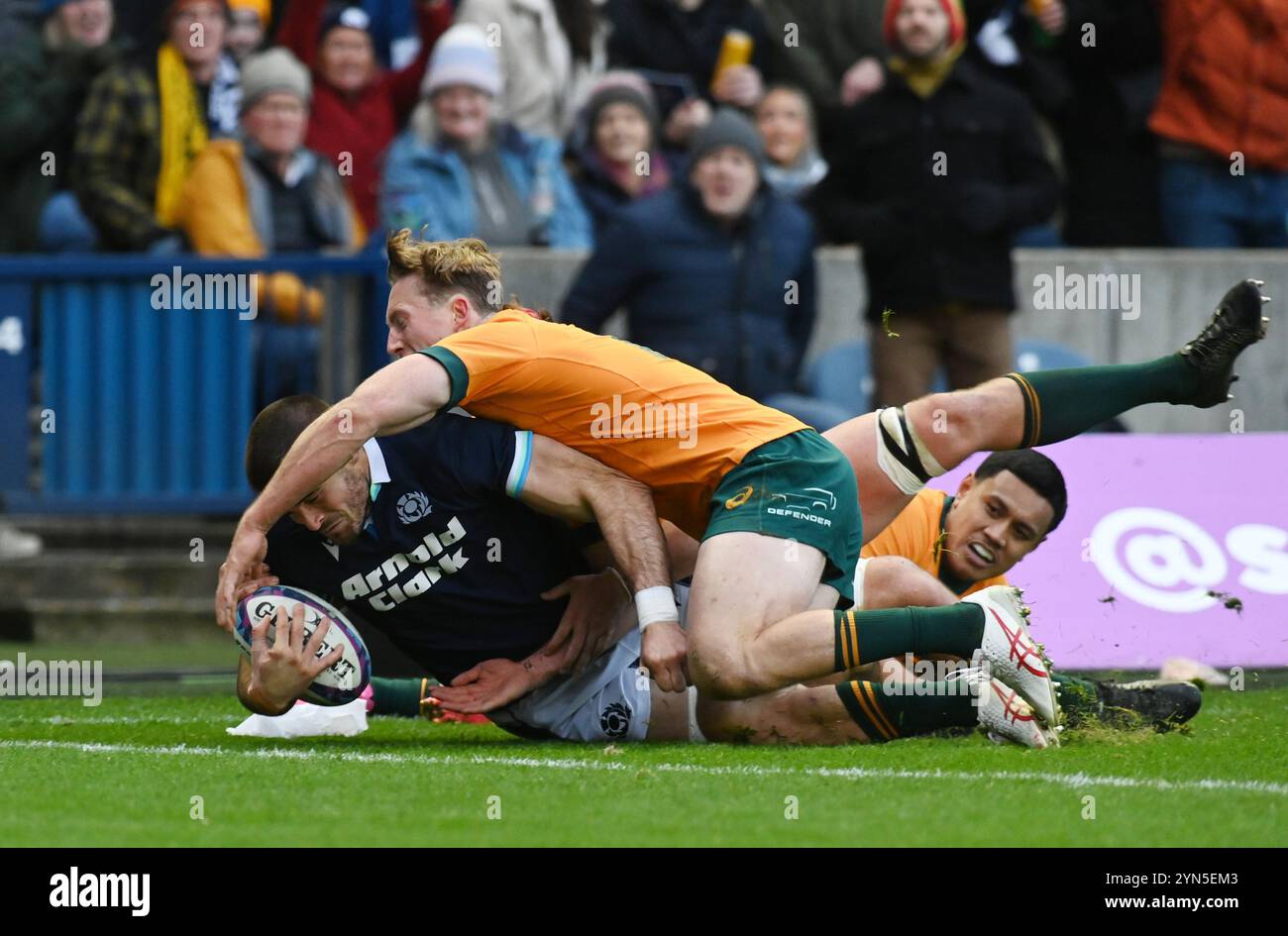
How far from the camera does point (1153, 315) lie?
12.7m

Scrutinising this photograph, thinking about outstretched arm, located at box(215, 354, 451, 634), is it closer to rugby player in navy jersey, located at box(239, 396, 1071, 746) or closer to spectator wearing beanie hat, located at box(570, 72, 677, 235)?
rugby player in navy jersey, located at box(239, 396, 1071, 746)

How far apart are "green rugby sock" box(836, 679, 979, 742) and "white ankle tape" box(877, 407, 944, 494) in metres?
0.85

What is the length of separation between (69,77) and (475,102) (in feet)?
7.03

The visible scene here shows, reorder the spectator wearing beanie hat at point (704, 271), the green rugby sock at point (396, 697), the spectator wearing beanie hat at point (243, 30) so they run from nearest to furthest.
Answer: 1. the green rugby sock at point (396, 697)
2. the spectator wearing beanie hat at point (704, 271)
3. the spectator wearing beanie hat at point (243, 30)

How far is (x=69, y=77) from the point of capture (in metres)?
11.6

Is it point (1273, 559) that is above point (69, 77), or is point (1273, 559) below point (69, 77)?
below

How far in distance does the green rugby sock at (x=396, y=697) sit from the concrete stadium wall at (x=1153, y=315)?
4.27 metres

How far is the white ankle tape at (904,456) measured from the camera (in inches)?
292

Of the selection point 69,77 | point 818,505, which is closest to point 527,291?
point 69,77

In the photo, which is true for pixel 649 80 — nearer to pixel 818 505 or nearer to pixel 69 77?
pixel 69 77

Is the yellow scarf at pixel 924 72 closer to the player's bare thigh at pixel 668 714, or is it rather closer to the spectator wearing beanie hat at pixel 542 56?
the spectator wearing beanie hat at pixel 542 56

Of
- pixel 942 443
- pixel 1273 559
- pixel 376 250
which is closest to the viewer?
pixel 942 443
